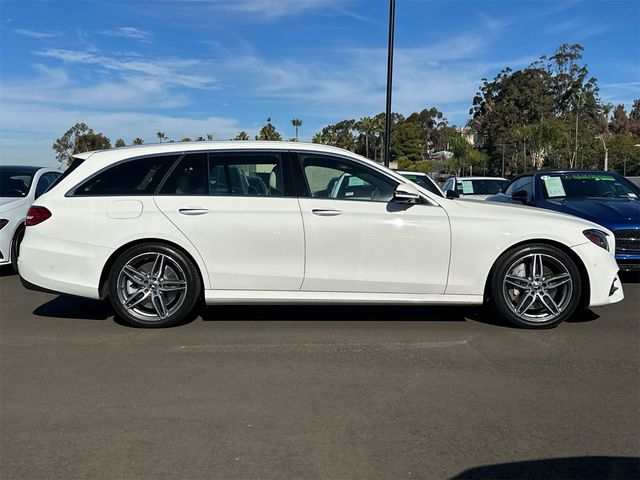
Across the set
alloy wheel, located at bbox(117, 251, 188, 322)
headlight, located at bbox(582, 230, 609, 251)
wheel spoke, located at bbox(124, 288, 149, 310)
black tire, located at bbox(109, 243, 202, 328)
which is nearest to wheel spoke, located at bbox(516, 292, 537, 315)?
headlight, located at bbox(582, 230, 609, 251)

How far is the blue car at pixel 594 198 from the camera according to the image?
6.93 meters

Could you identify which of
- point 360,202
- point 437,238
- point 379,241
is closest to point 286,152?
point 360,202

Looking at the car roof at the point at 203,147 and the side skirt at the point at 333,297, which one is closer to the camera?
the side skirt at the point at 333,297

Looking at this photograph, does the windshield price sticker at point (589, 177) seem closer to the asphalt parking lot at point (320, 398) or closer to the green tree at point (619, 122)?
the asphalt parking lot at point (320, 398)

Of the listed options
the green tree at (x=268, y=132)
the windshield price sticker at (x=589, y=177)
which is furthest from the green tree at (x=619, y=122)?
the windshield price sticker at (x=589, y=177)

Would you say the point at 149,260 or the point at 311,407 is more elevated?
the point at 149,260

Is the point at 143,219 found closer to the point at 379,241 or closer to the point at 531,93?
the point at 379,241

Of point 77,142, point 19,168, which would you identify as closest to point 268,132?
point 77,142

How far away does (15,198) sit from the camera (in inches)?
327

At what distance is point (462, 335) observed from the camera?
5.07 metres

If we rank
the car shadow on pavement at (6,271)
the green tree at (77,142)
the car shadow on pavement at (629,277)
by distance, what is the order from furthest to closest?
the green tree at (77,142) < the car shadow on pavement at (6,271) < the car shadow on pavement at (629,277)

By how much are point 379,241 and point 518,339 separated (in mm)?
1469

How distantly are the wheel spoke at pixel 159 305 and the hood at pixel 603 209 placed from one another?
5.18m

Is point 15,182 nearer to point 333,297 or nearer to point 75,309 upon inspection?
point 75,309
